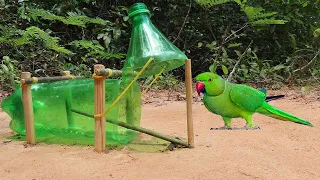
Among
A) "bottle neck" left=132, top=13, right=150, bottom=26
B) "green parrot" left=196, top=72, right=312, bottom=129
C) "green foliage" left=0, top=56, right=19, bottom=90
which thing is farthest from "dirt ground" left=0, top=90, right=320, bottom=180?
"green foliage" left=0, top=56, right=19, bottom=90

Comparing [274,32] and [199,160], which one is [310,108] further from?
[274,32]

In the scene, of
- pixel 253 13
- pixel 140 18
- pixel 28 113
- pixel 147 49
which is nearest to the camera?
pixel 147 49

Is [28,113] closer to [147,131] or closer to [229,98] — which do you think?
[147,131]

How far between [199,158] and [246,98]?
585mm

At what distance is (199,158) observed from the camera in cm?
238

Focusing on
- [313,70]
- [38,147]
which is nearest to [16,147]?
[38,147]

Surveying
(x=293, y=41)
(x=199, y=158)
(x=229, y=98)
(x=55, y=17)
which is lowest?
(x=199, y=158)

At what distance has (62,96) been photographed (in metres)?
3.15

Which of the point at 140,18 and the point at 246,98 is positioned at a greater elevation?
the point at 140,18

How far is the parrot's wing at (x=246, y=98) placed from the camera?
2.73m

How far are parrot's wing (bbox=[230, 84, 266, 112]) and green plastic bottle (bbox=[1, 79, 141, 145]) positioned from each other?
0.67 meters

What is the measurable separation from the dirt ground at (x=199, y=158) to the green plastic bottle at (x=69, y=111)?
194 millimetres

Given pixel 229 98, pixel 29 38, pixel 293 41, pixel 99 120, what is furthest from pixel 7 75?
pixel 293 41

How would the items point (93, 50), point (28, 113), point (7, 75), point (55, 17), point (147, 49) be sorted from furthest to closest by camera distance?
point (93, 50)
point (55, 17)
point (7, 75)
point (28, 113)
point (147, 49)
